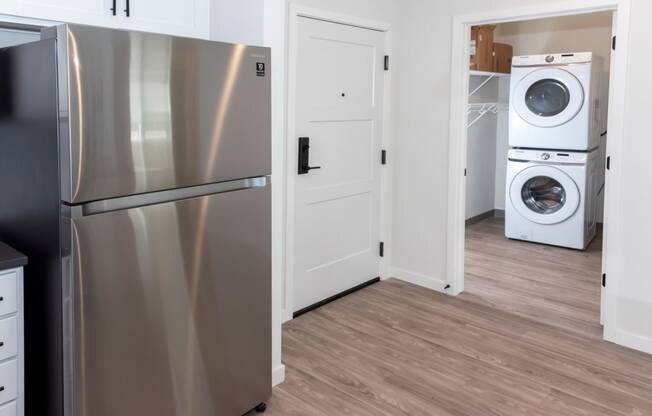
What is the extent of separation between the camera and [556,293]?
4.14 m

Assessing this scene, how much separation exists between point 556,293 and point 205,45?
326 centimetres

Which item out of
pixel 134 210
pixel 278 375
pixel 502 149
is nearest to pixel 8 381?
pixel 134 210

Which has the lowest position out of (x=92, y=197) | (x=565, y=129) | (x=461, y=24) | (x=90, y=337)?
(x=90, y=337)

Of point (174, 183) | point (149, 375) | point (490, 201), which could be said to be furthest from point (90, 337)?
point (490, 201)

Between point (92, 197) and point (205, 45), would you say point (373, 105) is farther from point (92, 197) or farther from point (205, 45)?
point (92, 197)

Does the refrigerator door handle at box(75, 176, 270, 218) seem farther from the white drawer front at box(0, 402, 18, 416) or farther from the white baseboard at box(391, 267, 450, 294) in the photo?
the white baseboard at box(391, 267, 450, 294)

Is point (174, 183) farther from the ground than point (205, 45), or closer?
closer

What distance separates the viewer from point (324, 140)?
3678 mm

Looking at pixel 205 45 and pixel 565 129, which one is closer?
pixel 205 45

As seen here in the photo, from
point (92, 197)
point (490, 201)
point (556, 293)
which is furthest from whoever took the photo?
point (490, 201)

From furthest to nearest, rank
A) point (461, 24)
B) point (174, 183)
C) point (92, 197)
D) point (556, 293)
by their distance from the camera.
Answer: point (556, 293) → point (461, 24) → point (174, 183) → point (92, 197)

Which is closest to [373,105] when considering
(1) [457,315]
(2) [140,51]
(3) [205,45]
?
(1) [457,315]

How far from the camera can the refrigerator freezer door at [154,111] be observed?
167cm

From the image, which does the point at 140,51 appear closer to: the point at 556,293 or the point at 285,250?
the point at 285,250
